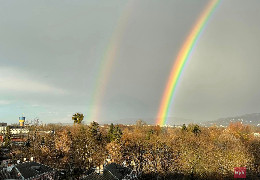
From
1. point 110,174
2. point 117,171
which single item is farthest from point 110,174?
point 117,171

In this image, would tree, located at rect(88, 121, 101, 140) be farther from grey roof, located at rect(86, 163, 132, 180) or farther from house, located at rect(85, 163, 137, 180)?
grey roof, located at rect(86, 163, 132, 180)

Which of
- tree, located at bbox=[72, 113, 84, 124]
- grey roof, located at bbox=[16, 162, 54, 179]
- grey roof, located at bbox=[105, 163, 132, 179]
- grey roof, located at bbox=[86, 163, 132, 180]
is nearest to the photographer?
grey roof, located at bbox=[86, 163, 132, 180]

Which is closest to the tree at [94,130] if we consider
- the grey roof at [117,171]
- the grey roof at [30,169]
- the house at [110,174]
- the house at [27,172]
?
the house at [27,172]

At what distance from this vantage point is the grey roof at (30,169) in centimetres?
4183

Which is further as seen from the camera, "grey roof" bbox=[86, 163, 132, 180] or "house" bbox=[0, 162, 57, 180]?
"house" bbox=[0, 162, 57, 180]

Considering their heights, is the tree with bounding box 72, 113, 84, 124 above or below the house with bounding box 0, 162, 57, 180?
above

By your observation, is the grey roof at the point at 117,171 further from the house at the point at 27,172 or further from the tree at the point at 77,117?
the tree at the point at 77,117

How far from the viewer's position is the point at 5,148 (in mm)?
95188

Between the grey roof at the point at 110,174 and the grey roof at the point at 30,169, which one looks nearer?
the grey roof at the point at 110,174

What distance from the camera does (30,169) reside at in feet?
143

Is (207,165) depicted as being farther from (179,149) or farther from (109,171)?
(109,171)

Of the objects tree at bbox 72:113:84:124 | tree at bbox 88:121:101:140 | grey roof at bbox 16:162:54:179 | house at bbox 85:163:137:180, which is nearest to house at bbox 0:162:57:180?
grey roof at bbox 16:162:54:179

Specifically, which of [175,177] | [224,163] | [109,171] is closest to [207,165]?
[224,163]

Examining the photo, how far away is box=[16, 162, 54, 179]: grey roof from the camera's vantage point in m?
41.8
